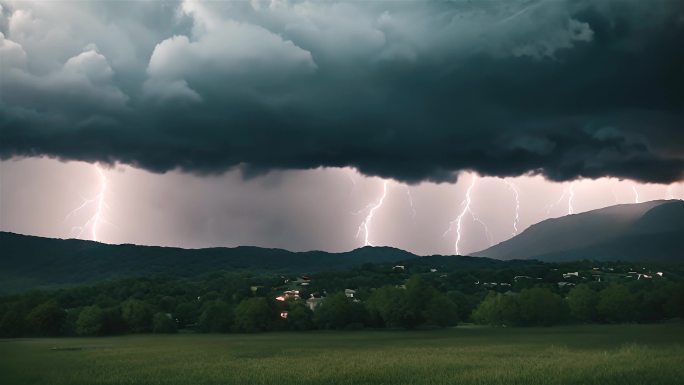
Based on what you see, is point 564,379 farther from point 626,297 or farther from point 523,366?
point 626,297

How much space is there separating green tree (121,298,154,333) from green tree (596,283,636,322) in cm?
10978

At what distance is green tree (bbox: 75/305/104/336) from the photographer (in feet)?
460

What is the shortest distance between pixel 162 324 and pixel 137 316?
251 inches

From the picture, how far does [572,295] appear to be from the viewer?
5974 inches

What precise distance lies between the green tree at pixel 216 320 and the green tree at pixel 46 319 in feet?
113

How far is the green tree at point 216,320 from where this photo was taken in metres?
149

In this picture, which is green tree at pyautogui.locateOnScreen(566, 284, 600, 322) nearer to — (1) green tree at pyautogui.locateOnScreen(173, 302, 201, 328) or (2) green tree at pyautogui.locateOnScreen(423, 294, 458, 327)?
(2) green tree at pyautogui.locateOnScreen(423, 294, 458, 327)

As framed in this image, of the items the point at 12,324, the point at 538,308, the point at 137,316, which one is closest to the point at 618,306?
the point at 538,308

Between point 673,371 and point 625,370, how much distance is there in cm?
378

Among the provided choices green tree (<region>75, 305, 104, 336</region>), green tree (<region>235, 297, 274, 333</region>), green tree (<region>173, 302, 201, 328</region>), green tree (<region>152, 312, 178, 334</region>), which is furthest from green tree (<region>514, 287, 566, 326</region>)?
green tree (<region>75, 305, 104, 336</region>)

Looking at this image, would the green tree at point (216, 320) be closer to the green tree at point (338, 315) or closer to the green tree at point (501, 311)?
the green tree at point (338, 315)

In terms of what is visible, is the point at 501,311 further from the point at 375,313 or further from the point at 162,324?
the point at 162,324

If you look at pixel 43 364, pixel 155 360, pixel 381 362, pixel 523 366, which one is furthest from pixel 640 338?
pixel 43 364

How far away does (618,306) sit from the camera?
143 meters
